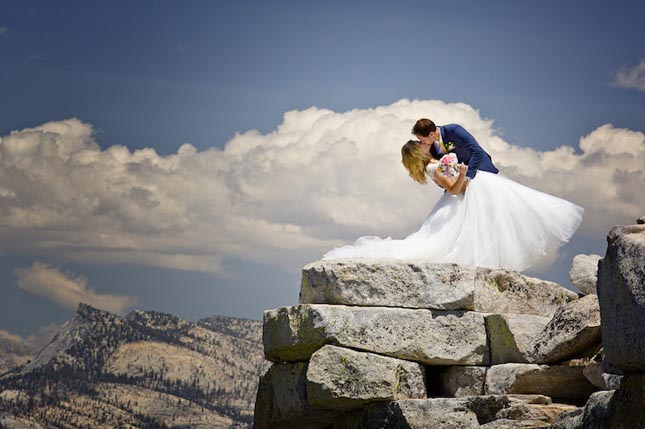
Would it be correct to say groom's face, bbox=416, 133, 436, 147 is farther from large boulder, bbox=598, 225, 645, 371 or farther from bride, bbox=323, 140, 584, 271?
large boulder, bbox=598, 225, 645, 371

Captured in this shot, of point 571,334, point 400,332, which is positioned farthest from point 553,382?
point 400,332

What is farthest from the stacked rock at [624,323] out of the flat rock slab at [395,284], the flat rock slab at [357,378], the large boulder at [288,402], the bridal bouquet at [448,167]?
the bridal bouquet at [448,167]

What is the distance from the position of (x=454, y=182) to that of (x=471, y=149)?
2.55 ft

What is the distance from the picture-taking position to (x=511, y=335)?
13992mm

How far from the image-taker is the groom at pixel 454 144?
16.1 metres

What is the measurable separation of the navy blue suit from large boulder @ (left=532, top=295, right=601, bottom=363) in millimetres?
3902

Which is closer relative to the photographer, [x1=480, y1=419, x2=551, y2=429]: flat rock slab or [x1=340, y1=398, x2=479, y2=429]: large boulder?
[x1=480, y1=419, x2=551, y2=429]: flat rock slab

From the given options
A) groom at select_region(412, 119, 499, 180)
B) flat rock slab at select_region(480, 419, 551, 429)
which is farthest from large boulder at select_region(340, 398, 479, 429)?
groom at select_region(412, 119, 499, 180)

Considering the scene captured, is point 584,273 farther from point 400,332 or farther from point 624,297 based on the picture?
point 624,297

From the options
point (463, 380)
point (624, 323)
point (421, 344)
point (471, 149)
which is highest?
point (471, 149)

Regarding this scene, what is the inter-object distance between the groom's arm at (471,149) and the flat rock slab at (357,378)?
4.31 meters

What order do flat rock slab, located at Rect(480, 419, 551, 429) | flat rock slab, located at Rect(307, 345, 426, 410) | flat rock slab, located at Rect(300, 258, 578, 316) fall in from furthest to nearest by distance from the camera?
flat rock slab, located at Rect(300, 258, 578, 316) → flat rock slab, located at Rect(307, 345, 426, 410) → flat rock slab, located at Rect(480, 419, 551, 429)

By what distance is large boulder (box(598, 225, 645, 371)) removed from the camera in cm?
754

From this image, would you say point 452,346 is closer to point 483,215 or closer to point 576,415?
point 483,215
